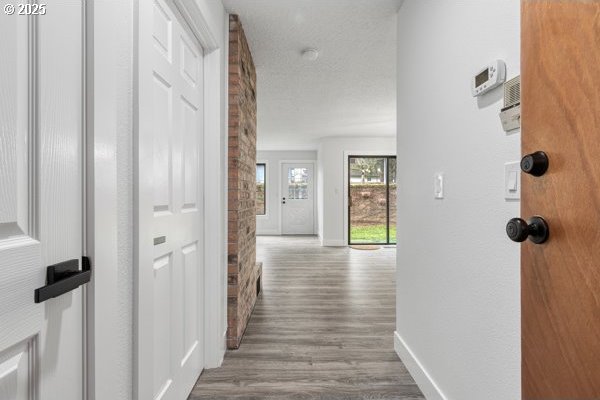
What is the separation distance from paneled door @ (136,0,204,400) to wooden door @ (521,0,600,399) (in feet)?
3.78

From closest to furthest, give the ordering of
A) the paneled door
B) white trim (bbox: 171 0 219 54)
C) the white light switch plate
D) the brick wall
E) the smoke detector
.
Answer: the white light switch plate
the paneled door
white trim (bbox: 171 0 219 54)
the brick wall
the smoke detector

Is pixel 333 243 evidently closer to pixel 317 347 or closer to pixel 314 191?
pixel 314 191

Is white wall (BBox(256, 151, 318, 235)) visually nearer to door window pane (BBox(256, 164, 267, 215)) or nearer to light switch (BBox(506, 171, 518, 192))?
door window pane (BBox(256, 164, 267, 215))

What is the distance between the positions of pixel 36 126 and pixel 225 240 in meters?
1.43

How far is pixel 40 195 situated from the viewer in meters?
0.65

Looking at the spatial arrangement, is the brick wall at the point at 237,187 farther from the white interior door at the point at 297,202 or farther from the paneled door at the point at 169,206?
the white interior door at the point at 297,202

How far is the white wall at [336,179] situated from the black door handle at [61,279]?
19.8 ft

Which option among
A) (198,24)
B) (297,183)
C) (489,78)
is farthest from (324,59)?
(297,183)

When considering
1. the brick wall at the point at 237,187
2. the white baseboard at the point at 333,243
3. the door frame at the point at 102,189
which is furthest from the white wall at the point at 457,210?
the white baseboard at the point at 333,243

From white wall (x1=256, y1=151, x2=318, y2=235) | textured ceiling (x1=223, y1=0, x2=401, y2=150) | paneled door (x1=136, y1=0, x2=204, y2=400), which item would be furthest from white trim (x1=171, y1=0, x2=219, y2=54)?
white wall (x1=256, y1=151, x2=318, y2=235)

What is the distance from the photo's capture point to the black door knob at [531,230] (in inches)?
26.3

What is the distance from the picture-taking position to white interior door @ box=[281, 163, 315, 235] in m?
8.61

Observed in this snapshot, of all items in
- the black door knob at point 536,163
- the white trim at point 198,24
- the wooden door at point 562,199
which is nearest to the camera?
the wooden door at point 562,199

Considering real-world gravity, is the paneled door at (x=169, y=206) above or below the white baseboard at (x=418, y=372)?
above
